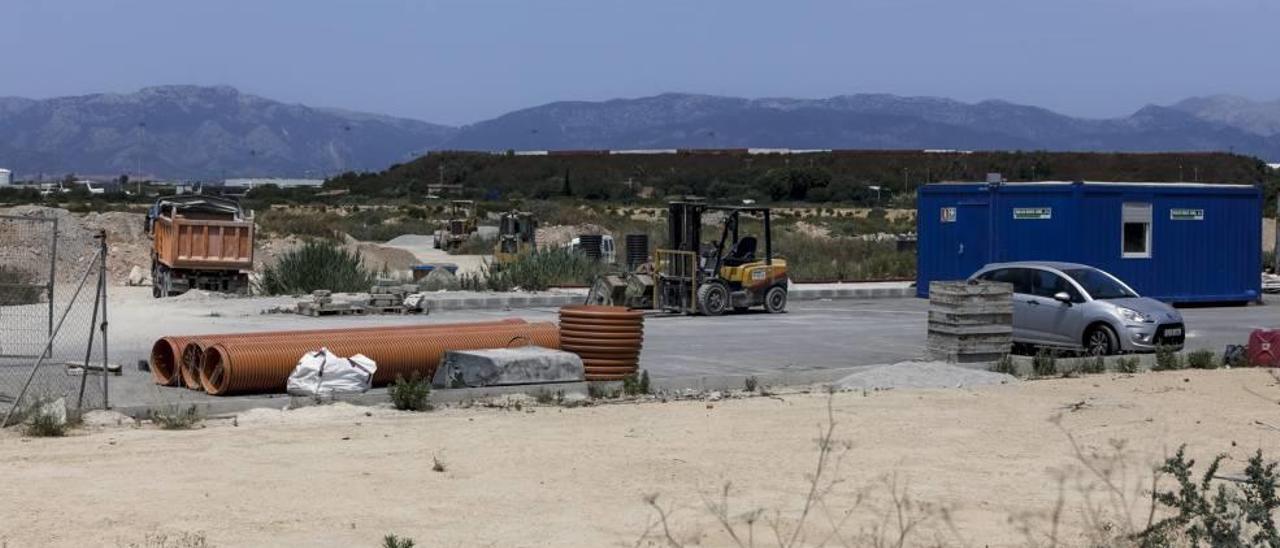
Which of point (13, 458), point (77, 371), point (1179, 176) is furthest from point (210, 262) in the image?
point (1179, 176)

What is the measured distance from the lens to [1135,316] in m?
20.7

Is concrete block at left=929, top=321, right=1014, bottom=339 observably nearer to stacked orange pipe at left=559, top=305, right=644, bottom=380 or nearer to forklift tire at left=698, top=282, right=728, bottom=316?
stacked orange pipe at left=559, top=305, right=644, bottom=380

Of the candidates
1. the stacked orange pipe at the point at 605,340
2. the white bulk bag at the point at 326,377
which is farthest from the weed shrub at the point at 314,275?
the white bulk bag at the point at 326,377

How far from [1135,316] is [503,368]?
28.2ft

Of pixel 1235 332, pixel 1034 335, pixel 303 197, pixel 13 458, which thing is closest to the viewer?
pixel 13 458

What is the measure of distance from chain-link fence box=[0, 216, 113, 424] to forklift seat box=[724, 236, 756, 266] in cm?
1076

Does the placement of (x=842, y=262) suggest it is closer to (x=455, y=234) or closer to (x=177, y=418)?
(x=455, y=234)

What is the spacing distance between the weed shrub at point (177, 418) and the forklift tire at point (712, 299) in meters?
13.8

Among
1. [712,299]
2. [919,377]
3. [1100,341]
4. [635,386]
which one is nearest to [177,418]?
[635,386]

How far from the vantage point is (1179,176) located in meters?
126

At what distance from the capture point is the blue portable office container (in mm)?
30484

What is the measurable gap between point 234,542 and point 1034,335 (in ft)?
46.2

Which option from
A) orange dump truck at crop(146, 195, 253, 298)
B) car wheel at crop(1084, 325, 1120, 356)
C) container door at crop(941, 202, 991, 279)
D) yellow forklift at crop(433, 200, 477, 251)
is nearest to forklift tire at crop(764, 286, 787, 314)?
container door at crop(941, 202, 991, 279)

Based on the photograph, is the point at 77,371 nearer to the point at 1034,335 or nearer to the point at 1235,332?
the point at 1034,335
